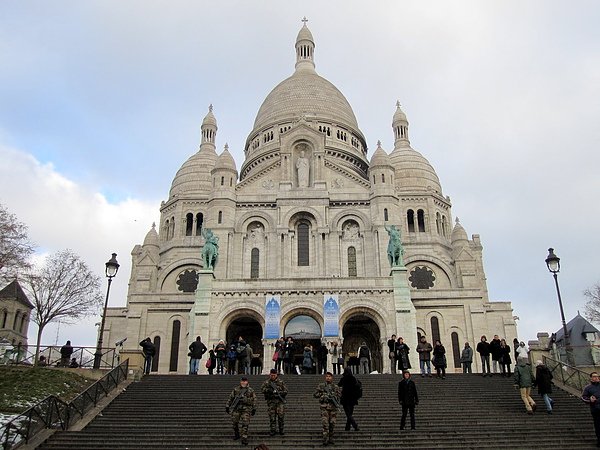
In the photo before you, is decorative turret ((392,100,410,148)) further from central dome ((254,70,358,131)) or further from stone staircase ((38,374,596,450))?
stone staircase ((38,374,596,450))

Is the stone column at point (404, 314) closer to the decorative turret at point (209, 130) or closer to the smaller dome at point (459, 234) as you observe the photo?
the smaller dome at point (459, 234)

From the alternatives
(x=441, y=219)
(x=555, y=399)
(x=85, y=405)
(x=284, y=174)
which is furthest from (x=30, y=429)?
(x=441, y=219)

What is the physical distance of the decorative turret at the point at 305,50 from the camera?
2763 inches

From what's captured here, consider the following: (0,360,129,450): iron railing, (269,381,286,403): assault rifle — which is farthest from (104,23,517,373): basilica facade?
(269,381,286,403): assault rifle

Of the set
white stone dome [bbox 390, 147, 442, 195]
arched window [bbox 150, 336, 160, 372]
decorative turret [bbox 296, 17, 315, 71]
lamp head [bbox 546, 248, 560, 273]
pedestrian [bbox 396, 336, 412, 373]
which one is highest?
decorative turret [bbox 296, 17, 315, 71]

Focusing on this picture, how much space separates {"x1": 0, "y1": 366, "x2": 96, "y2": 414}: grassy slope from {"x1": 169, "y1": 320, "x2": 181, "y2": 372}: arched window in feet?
58.7

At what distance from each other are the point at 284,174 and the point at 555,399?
2798 centimetres

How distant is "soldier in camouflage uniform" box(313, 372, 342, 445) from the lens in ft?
46.5

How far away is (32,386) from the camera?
20688mm

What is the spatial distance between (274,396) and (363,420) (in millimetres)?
3570

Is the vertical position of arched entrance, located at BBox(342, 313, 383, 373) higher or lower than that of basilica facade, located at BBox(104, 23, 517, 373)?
lower

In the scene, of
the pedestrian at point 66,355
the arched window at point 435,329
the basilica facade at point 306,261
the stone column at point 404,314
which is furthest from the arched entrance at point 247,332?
the pedestrian at point 66,355

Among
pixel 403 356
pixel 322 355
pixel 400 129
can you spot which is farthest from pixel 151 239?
pixel 403 356

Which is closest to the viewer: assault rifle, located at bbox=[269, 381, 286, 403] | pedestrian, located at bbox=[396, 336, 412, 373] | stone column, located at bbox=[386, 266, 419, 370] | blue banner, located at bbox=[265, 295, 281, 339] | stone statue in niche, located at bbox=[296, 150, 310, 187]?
assault rifle, located at bbox=[269, 381, 286, 403]
